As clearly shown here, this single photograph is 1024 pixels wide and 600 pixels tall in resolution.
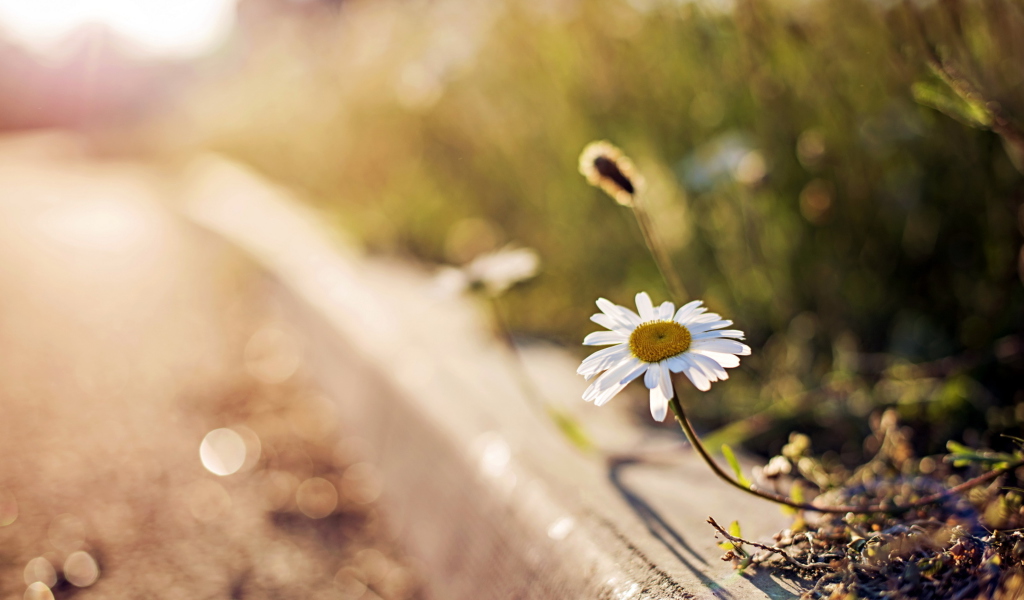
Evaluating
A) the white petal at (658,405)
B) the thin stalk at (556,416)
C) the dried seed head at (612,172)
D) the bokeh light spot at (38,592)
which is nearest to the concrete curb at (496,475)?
the thin stalk at (556,416)

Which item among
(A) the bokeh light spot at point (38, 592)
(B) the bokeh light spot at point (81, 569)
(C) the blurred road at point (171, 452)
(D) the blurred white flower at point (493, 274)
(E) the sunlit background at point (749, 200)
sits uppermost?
(E) the sunlit background at point (749, 200)

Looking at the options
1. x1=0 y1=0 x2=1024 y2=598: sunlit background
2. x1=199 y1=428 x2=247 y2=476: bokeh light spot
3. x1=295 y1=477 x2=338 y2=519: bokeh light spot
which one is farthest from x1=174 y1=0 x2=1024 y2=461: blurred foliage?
x1=199 y1=428 x2=247 y2=476: bokeh light spot

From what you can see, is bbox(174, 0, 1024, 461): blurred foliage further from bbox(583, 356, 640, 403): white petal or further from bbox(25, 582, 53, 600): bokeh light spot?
bbox(25, 582, 53, 600): bokeh light spot

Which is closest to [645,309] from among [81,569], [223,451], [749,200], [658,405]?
[658,405]

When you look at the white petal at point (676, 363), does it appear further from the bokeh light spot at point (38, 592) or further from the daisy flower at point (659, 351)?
the bokeh light spot at point (38, 592)

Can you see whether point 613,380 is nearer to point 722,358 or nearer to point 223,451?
point 722,358
